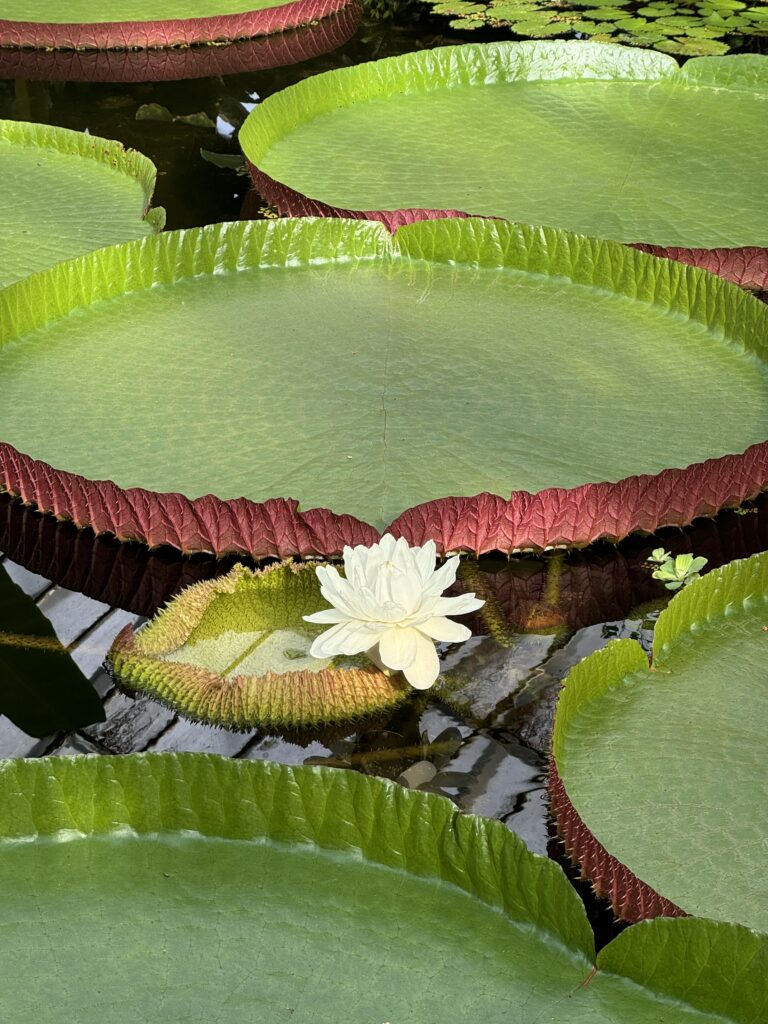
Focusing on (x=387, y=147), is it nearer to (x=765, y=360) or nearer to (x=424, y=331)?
(x=424, y=331)

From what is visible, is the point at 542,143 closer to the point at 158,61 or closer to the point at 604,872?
A: the point at 158,61

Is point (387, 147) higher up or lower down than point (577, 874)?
higher up

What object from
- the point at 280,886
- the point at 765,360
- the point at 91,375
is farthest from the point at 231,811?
the point at 765,360

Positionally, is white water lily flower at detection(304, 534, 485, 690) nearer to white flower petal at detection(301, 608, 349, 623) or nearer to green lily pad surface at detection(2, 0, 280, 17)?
white flower petal at detection(301, 608, 349, 623)

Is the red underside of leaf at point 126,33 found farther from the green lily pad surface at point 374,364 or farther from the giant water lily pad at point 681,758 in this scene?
the giant water lily pad at point 681,758

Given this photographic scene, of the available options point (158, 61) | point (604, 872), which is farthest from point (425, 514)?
point (158, 61)
